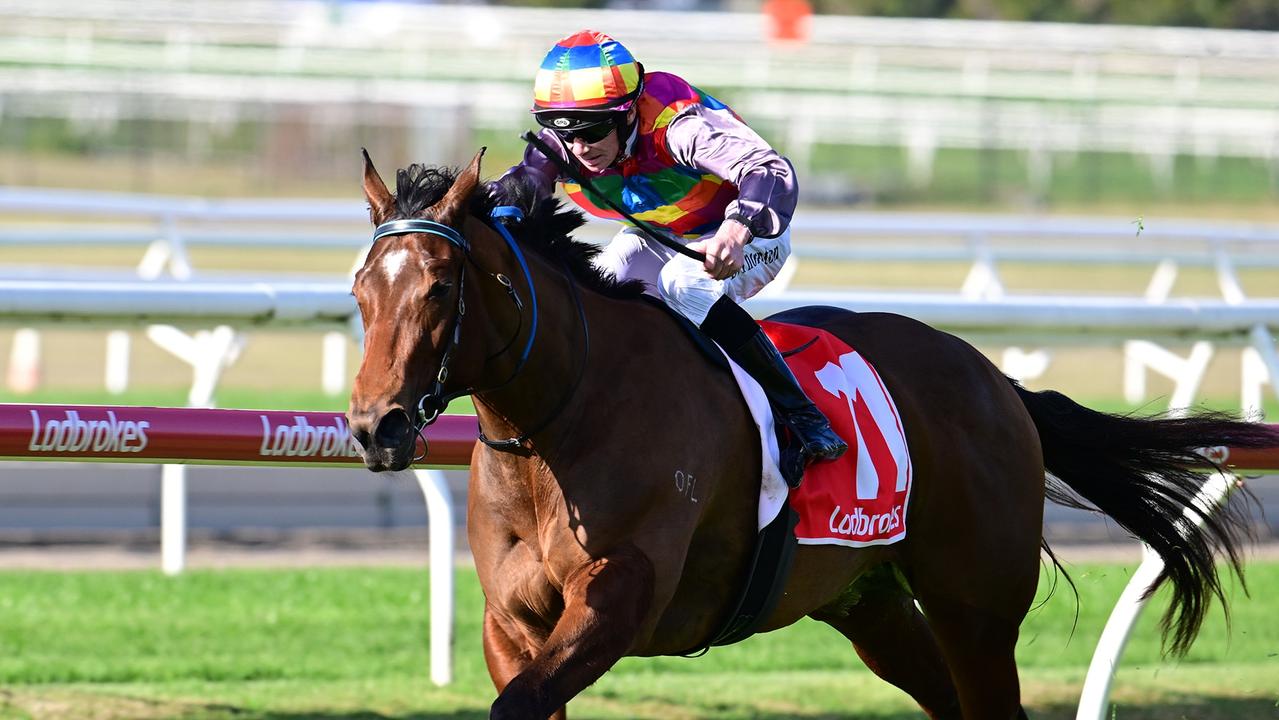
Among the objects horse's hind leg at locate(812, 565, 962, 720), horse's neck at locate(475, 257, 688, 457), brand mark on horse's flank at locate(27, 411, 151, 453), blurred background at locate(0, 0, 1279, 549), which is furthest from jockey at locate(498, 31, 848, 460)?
blurred background at locate(0, 0, 1279, 549)

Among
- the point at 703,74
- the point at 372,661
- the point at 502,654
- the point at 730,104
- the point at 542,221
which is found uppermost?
the point at 542,221

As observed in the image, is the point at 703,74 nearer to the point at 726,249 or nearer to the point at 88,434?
the point at 88,434

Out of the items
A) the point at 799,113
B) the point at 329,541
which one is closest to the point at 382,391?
the point at 329,541

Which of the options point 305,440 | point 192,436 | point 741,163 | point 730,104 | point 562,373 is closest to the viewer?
point 562,373

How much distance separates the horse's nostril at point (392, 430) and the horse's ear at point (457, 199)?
0.42m

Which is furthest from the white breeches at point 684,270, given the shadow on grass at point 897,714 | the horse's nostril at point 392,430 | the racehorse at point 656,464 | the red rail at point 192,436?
the shadow on grass at point 897,714

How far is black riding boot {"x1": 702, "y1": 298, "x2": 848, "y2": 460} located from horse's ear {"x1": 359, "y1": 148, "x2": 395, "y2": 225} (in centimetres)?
87

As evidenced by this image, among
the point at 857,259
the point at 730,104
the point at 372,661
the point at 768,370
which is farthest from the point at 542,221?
the point at 730,104

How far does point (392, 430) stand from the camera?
2.95m

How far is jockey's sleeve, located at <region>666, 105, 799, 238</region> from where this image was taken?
3.64 m

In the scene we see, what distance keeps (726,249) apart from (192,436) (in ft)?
4.68

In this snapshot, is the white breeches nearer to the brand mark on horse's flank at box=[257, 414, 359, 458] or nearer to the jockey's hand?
the jockey's hand

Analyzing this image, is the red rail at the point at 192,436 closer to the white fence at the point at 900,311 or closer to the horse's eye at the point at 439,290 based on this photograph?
the white fence at the point at 900,311

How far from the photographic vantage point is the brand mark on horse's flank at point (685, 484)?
137 inches
